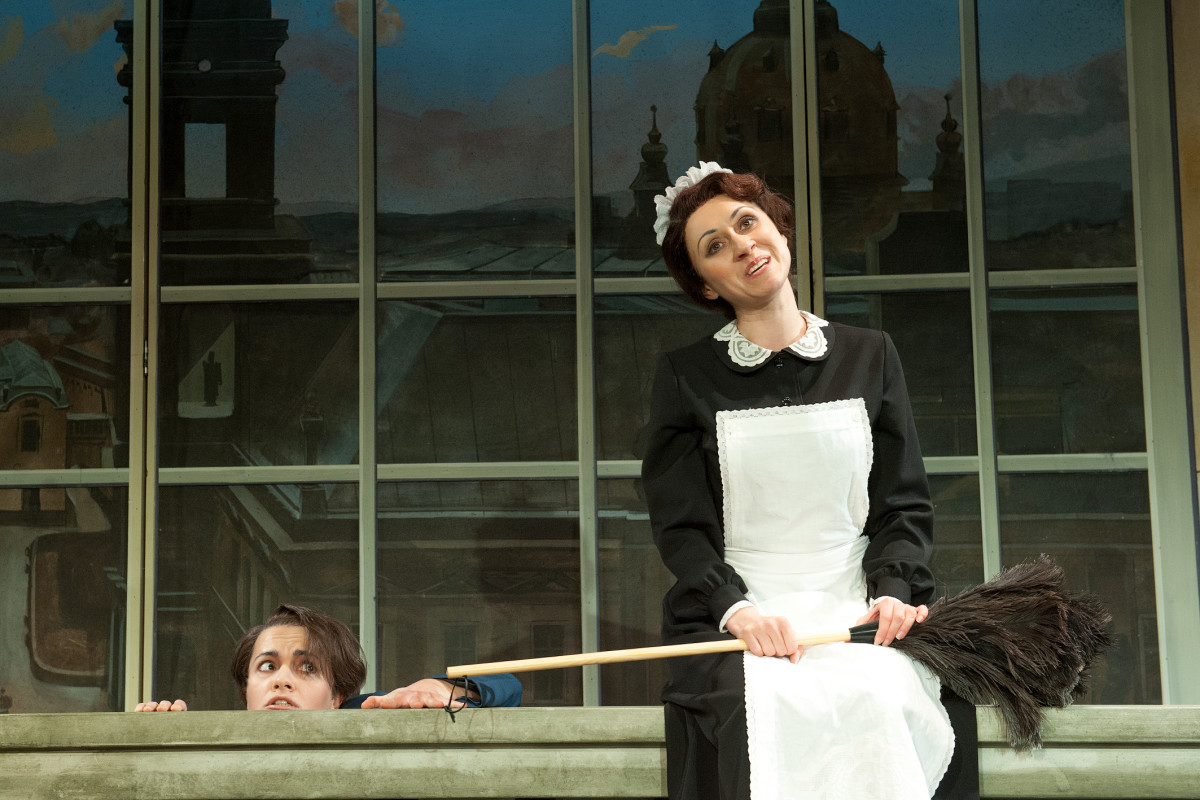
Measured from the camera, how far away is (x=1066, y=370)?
3.96 meters

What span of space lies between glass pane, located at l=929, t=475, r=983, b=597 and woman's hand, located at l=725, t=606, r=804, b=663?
205 centimetres

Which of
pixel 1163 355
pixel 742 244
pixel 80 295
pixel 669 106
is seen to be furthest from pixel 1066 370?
pixel 80 295

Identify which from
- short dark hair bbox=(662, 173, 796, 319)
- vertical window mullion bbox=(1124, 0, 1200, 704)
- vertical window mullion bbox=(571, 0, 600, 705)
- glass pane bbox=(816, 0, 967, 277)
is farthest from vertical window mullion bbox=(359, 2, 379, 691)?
vertical window mullion bbox=(1124, 0, 1200, 704)

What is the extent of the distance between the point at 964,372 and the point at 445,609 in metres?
1.90

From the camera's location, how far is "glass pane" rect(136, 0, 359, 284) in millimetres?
4121

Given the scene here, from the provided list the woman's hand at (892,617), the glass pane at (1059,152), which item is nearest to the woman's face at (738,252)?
the woman's hand at (892,617)

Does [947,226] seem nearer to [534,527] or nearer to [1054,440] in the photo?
[1054,440]

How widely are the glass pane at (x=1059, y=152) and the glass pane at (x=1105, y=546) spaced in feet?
2.42

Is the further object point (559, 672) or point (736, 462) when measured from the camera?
point (559, 672)

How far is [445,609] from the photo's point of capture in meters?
4.02

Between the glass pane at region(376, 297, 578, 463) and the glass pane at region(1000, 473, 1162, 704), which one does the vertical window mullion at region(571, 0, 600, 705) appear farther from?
the glass pane at region(1000, 473, 1162, 704)

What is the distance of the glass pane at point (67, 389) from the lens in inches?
160

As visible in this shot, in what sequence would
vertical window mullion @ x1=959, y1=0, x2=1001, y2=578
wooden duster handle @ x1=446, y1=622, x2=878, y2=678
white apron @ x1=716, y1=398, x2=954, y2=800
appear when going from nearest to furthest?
1. white apron @ x1=716, y1=398, x2=954, y2=800
2. wooden duster handle @ x1=446, y1=622, x2=878, y2=678
3. vertical window mullion @ x1=959, y1=0, x2=1001, y2=578

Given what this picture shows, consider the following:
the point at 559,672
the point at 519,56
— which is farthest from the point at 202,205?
the point at 559,672
